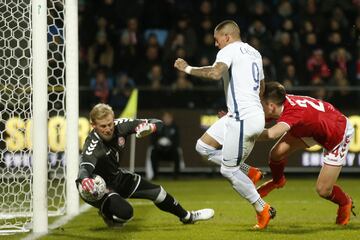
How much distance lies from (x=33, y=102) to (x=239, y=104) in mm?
2004

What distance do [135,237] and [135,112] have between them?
8539 millimetres

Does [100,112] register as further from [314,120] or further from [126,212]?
[314,120]

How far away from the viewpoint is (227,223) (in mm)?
9859

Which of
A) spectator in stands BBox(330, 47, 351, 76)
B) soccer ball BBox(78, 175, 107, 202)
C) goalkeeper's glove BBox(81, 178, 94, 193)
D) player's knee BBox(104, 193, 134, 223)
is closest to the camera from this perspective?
goalkeeper's glove BBox(81, 178, 94, 193)

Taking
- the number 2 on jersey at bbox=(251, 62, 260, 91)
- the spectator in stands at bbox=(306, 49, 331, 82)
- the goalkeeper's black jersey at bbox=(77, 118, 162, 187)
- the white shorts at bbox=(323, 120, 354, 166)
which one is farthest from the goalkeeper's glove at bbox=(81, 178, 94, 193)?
the spectator in stands at bbox=(306, 49, 331, 82)

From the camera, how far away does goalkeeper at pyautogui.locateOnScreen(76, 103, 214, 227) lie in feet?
29.2

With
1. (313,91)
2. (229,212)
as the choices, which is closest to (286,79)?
(313,91)

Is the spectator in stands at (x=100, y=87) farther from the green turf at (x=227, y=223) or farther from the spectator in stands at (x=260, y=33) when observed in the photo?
the green turf at (x=227, y=223)

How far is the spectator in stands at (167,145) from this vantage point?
1730cm

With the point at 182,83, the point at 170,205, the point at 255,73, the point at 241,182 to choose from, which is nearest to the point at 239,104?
the point at 255,73

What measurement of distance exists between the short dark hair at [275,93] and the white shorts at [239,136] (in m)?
0.45

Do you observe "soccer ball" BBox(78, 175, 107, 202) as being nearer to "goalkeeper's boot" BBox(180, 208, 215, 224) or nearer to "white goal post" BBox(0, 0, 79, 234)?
"white goal post" BBox(0, 0, 79, 234)

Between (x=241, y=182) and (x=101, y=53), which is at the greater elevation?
(x=101, y=53)

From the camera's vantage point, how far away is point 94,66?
61.0 ft
